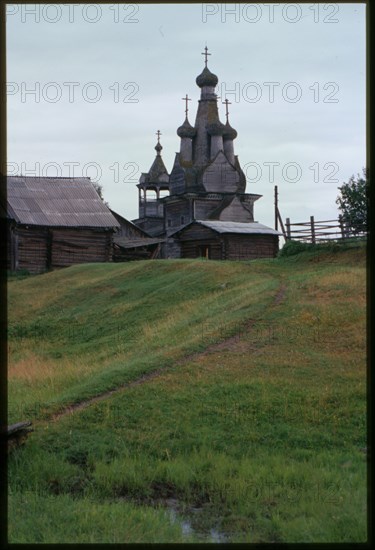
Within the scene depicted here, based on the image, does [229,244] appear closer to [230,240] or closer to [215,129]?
[230,240]

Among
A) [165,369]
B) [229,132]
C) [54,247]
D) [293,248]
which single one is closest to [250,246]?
[54,247]

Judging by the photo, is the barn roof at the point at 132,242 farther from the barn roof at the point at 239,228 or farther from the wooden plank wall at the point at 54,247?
the barn roof at the point at 239,228

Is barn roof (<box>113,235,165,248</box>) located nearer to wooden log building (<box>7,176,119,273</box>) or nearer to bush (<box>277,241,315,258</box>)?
wooden log building (<box>7,176,119,273</box>)

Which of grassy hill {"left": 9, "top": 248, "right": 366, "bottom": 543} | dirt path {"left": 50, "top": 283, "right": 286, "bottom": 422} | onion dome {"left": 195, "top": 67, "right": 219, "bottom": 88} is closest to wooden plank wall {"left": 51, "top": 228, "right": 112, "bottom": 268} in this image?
grassy hill {"left": 9, "top": 248, "right": 366, "bottom": 543}

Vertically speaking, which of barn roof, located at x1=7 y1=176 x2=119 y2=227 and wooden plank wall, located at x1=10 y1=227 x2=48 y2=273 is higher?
barn roof, located at x1=7 y1=176 x2=119 y2=227

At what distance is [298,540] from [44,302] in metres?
23.5

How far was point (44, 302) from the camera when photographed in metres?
30.7

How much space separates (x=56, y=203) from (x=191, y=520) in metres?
34.4

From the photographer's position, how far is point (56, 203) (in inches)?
1663

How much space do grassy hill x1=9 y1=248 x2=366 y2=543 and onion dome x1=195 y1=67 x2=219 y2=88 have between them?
34.0 metres

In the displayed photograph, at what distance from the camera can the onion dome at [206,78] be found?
5450 cm

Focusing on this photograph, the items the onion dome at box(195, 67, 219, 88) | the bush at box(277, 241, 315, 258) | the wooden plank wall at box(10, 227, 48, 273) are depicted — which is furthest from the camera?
the onion dome at box(195, 67, 219, 88)

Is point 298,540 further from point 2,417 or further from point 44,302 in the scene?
point 44,302

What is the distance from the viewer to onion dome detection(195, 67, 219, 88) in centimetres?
5450
